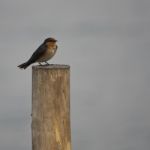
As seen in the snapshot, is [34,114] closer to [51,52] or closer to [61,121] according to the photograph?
[61,121]

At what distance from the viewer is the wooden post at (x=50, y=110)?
766 centimetres

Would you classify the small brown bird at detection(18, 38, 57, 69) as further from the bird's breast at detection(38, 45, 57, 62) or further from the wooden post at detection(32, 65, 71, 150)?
the wooden post at detection(32, 65, 71, 150)

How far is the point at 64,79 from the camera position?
7.79 metres

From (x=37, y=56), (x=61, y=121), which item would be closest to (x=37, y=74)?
(x=61, y=121)

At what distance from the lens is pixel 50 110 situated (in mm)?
7668

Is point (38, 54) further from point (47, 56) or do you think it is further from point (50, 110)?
point (50, 110)

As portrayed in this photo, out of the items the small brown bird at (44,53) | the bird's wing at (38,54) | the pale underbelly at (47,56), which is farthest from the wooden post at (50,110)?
the bird's wing at (38,54)

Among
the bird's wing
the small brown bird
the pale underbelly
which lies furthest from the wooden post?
the bird's wing

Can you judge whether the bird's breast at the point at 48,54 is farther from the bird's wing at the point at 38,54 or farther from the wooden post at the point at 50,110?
the wooden post at the point at 50,110

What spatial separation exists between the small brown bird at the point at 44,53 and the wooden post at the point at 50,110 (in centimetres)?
460

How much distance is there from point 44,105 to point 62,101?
0.26 metres

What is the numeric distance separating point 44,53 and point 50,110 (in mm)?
5886

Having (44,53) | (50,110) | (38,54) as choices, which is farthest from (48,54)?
(50,110)

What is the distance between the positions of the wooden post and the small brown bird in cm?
460
